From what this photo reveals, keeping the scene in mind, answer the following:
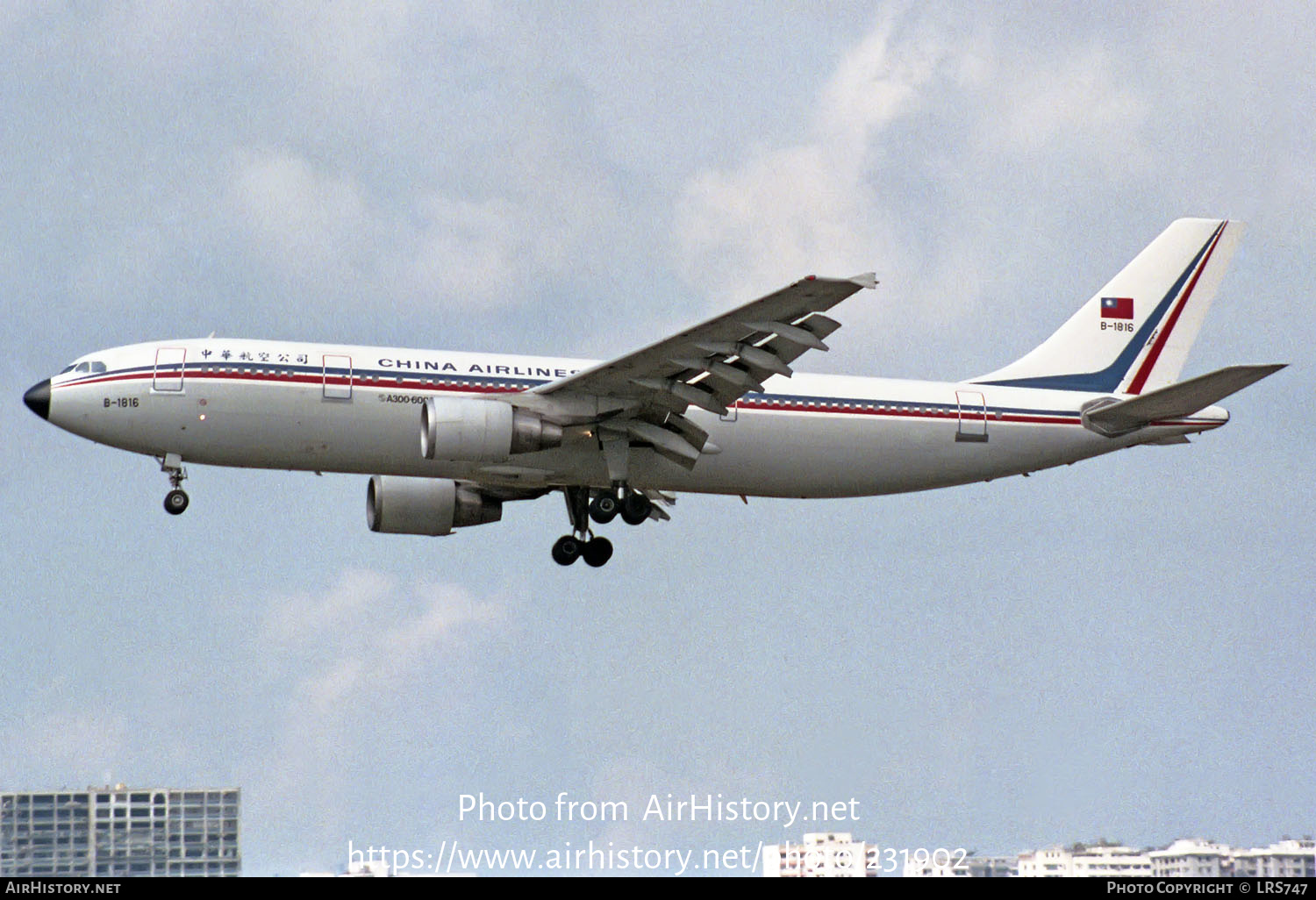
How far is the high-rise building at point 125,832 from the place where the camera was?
216 feet

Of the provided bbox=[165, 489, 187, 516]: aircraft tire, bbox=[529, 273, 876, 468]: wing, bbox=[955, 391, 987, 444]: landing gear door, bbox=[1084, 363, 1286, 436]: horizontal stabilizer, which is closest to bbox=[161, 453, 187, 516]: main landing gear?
bbox=[165, 489, 187, 516]: aircraft tire

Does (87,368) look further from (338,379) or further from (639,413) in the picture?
(639,413)

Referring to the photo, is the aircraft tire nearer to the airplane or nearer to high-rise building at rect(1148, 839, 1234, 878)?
the airplane

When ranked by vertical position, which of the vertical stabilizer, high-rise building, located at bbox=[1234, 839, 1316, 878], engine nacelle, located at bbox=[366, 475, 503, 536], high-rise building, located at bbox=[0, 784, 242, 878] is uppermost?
the vertical stabilizer

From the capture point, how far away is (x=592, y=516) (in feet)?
143

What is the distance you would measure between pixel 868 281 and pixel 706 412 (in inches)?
319

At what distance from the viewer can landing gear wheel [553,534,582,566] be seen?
146 feet

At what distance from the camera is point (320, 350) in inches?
1567

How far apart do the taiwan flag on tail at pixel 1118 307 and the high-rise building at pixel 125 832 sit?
37089 millimetres

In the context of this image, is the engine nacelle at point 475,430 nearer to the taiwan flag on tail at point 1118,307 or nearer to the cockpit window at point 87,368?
the cockpit window at point 87,368

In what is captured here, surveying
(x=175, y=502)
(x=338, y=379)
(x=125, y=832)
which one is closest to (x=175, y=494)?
(x=175, y=502)

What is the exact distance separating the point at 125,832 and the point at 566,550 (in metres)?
31.8

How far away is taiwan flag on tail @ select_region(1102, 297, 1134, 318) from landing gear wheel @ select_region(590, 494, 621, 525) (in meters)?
13.7
